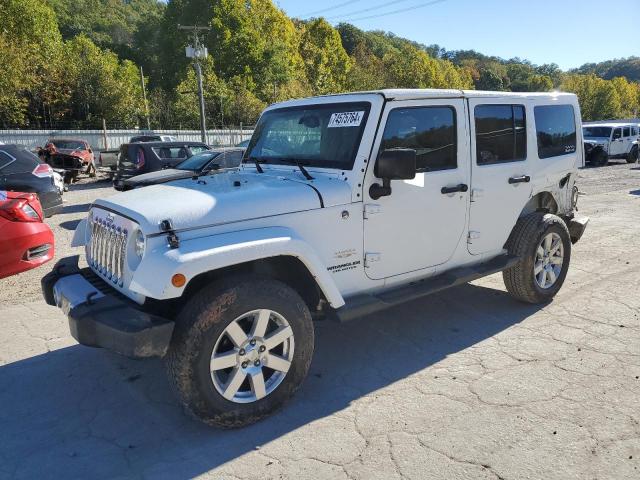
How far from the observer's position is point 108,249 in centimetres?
336

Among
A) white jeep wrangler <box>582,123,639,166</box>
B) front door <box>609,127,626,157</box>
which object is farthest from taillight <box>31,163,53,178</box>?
front door <box>609,127,626,157</box>

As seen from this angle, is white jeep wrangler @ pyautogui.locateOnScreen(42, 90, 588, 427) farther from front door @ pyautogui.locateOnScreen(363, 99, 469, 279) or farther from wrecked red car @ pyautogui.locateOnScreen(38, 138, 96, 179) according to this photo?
wrecked red car @ pyautogui.locateOnScreen(38, 138, 96, 179)

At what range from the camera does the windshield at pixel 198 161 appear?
426 inches

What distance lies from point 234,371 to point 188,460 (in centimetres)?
54

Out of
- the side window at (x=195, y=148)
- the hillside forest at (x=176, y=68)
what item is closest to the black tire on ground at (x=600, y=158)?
the side window at (x=195, y=148)

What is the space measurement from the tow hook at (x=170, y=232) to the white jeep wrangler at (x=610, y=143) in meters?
24.7

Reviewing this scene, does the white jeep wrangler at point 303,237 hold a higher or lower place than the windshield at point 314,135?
lower

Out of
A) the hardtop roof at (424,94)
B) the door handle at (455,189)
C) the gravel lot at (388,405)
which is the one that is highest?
the hardtop roof at (424,94)

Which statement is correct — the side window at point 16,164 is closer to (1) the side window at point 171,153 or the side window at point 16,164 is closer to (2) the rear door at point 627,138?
(1) the side window at point 171,153

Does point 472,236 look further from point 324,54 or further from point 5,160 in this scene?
point 324,54

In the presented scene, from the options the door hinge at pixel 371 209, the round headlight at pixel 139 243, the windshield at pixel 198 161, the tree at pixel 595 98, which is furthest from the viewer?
the tree at pixel 595 98

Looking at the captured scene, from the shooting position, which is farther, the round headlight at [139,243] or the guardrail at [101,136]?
the guardrail at [101,136]

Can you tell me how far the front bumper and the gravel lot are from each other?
0.67 metres

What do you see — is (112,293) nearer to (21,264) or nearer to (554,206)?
(21,264)
